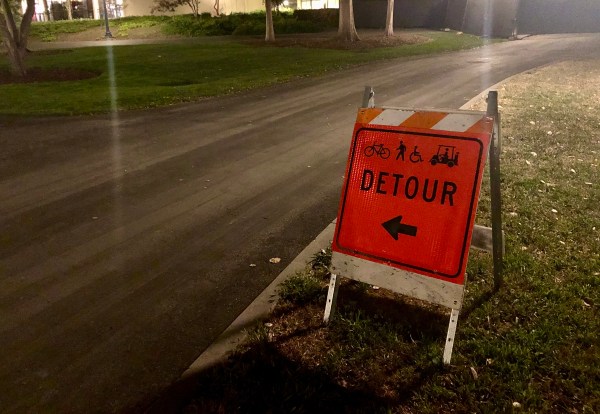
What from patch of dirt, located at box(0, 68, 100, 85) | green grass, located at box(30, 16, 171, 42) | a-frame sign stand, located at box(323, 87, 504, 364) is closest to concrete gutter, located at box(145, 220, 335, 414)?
a-frame sign stand, located at box(323, 87, 504, 364)

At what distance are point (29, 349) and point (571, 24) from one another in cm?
4673

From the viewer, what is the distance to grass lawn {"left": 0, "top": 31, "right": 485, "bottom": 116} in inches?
523

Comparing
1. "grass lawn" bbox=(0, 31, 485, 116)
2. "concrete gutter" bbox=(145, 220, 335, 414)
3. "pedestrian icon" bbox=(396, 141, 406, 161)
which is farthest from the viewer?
"grass lawn" bbox=(0, 31, 485, 116)

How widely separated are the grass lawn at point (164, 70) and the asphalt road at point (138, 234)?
259 centimetres

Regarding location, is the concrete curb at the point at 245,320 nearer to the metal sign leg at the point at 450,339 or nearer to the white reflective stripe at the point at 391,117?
the metal sign leg at the point at 450,339

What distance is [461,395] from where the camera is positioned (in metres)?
2.81

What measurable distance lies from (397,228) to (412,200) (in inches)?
8.4

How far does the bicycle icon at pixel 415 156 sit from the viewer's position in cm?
321

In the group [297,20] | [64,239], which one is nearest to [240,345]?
[64,239]

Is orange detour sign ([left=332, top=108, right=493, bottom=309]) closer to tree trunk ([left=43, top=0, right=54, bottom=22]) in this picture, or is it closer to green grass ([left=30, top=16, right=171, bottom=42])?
green grass ([left=30, top=16, right=171, bottom=42])

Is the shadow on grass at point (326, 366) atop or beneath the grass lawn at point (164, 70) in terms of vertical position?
beneath

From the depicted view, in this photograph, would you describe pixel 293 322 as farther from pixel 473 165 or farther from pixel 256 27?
pixel 256 27

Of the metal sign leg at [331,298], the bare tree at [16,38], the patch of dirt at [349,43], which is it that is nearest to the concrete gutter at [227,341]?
the metal sign leg at [331,298]

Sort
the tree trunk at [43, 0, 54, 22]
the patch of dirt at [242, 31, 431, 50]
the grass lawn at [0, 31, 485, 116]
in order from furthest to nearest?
the tree trunk at [43, 0, 54, 22] → the patch of dirt at [242, 31, 431, 50] → the grass lawn at [0, 31, 485, 116]
